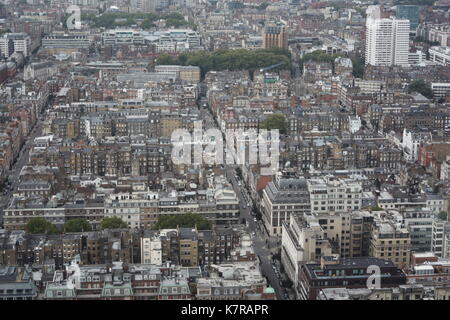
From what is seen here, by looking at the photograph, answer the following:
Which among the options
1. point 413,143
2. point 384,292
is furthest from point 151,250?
point 413,143

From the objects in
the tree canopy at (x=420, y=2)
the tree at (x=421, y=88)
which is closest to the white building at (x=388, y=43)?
the tree at (x=421, y=88)

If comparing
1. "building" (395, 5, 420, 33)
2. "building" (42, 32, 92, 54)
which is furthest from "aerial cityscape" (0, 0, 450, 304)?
"building" (395, 5, 420, 33)

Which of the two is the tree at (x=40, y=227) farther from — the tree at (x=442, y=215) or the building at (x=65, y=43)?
the building at (x=65, y=43)

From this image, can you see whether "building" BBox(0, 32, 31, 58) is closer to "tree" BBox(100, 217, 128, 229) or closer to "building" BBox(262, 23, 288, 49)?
"building" BBox(262, 23, 288, 49)

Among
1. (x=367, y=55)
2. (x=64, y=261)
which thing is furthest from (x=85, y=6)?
(x=64, y=261)

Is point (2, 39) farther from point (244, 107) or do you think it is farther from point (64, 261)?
point (64, 261)
